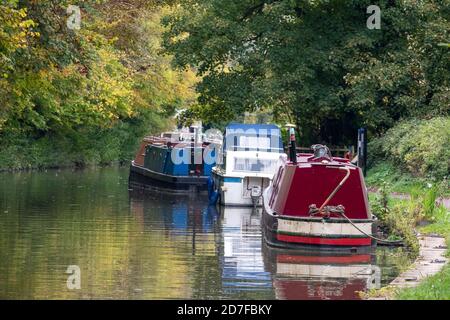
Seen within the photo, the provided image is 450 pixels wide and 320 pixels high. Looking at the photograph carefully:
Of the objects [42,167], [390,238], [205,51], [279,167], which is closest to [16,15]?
[279,167]

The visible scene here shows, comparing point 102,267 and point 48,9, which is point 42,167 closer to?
point 48,9

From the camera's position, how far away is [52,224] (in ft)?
99.7

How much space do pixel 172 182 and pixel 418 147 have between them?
14723 millimetres

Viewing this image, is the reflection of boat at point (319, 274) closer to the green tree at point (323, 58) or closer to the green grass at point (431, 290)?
the green grass at point (431, 290)

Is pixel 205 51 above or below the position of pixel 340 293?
above

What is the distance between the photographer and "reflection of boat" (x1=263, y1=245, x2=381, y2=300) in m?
19.2

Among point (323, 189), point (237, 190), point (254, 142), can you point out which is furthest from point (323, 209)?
point (254, 142)

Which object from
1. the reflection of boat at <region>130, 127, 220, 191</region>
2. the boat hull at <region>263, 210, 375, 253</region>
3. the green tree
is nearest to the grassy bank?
the boat hull at <region>263, 210, 375, 253</region>

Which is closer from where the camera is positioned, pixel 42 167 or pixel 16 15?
pixel 16 15

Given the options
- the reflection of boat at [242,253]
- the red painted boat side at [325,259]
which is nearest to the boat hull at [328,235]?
the red painted boat side at [325,259]

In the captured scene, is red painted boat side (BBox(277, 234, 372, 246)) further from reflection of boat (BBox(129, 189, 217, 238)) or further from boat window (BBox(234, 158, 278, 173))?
boat window (BBox(234, 158, 278, 173))

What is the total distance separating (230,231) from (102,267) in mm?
9088

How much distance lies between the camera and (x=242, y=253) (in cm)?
2534

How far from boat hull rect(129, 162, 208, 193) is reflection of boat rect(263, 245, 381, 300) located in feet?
64.2
